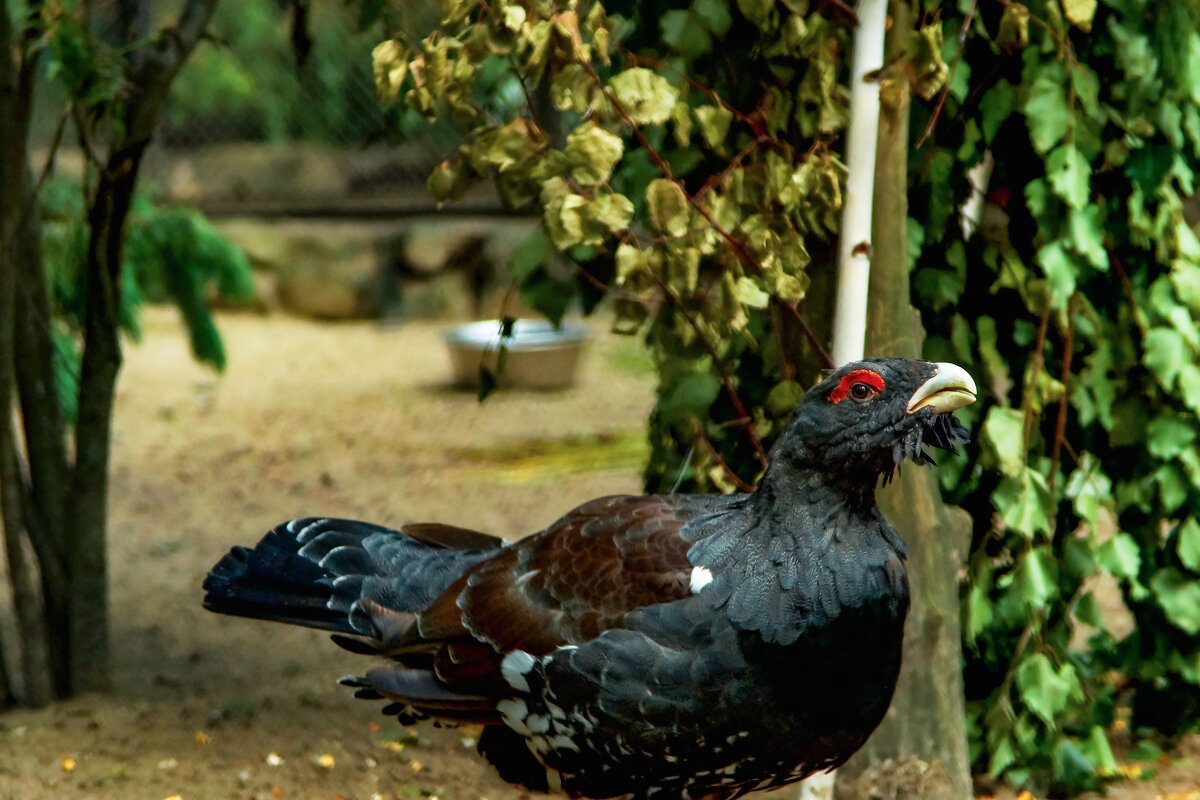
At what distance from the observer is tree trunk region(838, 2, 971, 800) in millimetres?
2721

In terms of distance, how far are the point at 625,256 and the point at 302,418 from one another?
4.79m

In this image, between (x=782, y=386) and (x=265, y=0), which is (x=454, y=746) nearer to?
(x=782, y=386)

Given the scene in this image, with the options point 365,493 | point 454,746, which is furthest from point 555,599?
point 365,493

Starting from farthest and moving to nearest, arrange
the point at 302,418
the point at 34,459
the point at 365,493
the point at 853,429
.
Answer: the point at 302,418, the point at 365,493, the point at 34,459, the point at 853,429

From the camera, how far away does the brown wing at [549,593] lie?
7.67 ft

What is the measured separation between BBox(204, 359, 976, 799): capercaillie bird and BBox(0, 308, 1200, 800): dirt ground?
0.42 m

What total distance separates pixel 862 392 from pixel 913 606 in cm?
79

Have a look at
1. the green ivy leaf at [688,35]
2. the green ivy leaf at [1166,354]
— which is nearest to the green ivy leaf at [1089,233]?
the green ivy leaf at [1166,354]

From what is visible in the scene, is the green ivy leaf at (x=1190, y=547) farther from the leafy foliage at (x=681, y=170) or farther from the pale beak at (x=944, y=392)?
the pale beak at (x=944, y=392)

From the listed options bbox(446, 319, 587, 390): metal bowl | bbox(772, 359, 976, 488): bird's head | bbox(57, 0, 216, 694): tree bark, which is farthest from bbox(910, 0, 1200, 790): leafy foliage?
bbox(446, 319, 587, 390): metal bowl

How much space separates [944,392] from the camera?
211 centimetres

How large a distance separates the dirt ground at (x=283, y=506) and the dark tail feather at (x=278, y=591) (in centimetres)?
43

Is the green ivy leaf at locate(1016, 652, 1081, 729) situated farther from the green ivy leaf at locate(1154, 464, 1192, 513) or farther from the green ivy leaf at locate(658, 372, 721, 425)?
the green ivy leaf at locate(658, 372, 721, 425)

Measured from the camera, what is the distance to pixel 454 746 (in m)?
3.39
